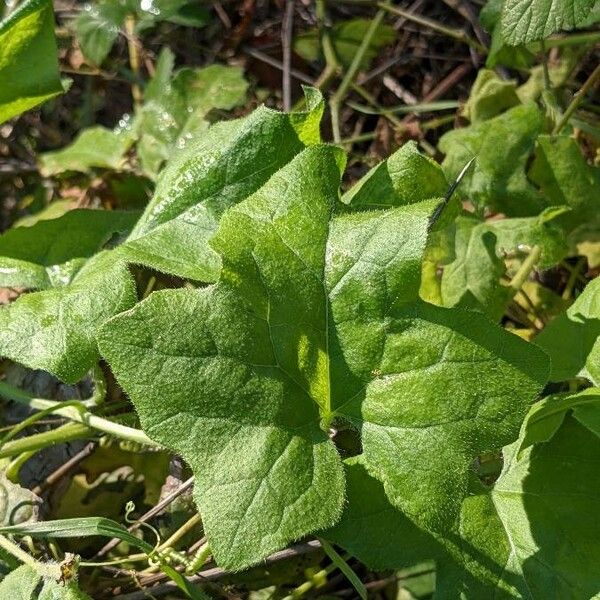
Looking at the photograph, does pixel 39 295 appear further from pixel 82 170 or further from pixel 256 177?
pixel 82 170

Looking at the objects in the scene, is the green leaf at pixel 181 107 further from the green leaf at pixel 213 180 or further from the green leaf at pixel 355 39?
the green leaf at pixel 213 180

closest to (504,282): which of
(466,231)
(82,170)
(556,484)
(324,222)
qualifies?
(466,231)

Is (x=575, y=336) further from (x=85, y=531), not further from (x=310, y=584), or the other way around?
(x=85, y=531)

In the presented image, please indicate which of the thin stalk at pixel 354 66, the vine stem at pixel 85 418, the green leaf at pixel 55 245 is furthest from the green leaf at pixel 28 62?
the thin stalk at pixel 354 66

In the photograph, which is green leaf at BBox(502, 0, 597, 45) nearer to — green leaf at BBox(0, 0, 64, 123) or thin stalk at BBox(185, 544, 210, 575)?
green leaf at BBox(0, 0, 64, 123)

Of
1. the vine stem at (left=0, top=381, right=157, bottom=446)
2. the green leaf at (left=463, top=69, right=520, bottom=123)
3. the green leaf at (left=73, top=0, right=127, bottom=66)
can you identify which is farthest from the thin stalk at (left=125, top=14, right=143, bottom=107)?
the vine stem at (left=0, top=381, right=157, bottom=446)

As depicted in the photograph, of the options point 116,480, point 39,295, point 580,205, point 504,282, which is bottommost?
point 116,480
